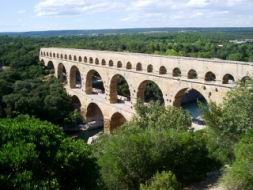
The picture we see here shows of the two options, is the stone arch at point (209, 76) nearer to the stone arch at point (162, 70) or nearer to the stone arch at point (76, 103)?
the stone arch at point (162, 70)

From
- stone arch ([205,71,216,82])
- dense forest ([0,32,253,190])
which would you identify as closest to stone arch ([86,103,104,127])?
stone arch ([205,71,216,82])

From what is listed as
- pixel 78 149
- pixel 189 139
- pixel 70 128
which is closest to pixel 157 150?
pixel 189 139

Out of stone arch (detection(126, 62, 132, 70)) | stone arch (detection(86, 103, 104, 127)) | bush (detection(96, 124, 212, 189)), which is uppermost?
stone arch (detection(126, 62, 132, 70))

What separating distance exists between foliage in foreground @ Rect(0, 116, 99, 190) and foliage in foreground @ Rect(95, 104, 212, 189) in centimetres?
279

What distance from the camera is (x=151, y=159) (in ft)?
55.9

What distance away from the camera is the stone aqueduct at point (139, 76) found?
92.8 feet

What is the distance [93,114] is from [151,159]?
1200 inches

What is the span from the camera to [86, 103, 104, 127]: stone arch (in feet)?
152

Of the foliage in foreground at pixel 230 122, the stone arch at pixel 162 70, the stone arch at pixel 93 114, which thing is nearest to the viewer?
the foliage in foreground at pixel 230 122

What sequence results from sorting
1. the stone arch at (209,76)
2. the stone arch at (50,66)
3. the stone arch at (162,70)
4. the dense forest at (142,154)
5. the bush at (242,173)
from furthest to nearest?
the stone arch at (50,66), the stone arch at (162,70), the stone arch at (209,76), the bush at (242,173), the dense forest at (142,154)

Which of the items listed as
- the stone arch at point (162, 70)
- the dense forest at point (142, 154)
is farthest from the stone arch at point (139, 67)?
the dense forest at point (142, 154)

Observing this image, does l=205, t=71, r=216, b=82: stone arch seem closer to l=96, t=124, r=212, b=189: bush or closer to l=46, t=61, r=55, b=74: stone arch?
l=96, t=124, r=212, b=189: bush

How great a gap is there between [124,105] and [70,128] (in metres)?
6.06

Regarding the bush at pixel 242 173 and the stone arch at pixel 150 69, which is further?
the stone arch at pixel 150 69
